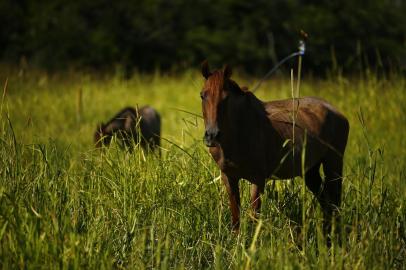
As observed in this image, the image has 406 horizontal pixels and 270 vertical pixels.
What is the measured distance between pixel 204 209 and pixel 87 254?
1231 millimetres

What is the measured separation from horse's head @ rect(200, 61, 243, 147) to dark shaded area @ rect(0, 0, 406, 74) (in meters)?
16.5

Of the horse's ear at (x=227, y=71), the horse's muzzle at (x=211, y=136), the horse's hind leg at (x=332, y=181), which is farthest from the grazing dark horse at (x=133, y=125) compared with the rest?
the horse's muzzle at (x=211, y=136)

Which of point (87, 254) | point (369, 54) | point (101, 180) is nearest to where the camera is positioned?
point (87, 254)

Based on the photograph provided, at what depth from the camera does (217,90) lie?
13.1ft

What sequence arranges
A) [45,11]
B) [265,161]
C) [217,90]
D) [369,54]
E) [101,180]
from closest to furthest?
[217,90] → [265,161] → [101,180] → [45,11] → [369,54]

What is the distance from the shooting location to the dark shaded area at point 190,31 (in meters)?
21.0

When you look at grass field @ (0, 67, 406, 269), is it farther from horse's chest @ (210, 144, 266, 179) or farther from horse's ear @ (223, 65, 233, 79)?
horse's ear @ (223, 65, 233, 79)

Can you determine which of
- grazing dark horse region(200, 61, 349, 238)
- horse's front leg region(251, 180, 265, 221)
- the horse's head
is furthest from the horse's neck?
horse's front leg region(251, 180, 265, 221)

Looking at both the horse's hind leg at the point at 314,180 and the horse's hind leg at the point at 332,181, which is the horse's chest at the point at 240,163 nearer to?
the horse's hind leg at the point at 332,181

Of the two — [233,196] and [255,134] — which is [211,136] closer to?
[255,134]

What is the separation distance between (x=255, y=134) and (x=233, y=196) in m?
0.44

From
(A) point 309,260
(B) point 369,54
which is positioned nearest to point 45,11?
(B) point 369,54

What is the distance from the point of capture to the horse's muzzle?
3871 mm

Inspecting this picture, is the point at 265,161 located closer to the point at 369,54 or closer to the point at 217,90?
the point at 217,90
